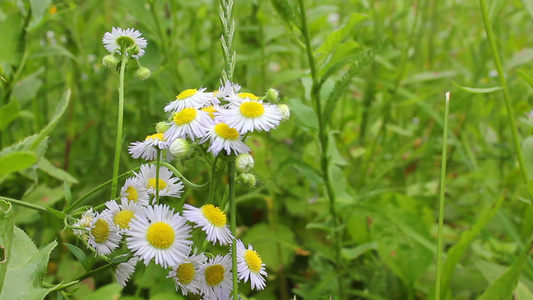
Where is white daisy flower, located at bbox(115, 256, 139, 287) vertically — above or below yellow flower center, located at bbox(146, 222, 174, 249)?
below

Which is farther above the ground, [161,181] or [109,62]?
[109,62]

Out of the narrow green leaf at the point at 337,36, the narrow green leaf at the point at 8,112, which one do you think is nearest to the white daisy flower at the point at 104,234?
the narrow green leaf at the point at 8,112

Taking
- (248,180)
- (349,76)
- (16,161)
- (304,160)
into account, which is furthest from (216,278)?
(304,160)

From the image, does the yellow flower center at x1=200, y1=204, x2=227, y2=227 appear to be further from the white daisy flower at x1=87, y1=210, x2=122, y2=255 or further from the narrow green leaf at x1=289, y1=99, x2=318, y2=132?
the narrow green leaf at x1=289, y1=99, x2=318, y2=132

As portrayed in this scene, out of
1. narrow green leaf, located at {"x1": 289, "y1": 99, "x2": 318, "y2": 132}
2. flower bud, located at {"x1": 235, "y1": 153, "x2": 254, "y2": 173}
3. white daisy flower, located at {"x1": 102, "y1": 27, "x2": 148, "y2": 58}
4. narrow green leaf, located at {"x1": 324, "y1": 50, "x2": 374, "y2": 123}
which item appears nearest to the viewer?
flower bud, located at {"x1": 235, "y1": 153, "x2": 254, "y2": 173}

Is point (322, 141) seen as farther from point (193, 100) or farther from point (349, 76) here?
point (193, 100)

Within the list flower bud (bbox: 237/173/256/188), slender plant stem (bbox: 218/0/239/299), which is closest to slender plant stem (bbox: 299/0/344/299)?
slender plant stem (bbox: 218/0/239/299)

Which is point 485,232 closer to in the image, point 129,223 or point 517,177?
point 517,177
